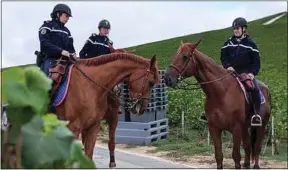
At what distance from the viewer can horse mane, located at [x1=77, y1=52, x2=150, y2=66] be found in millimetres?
6906

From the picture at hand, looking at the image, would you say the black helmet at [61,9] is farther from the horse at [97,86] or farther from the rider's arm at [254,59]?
the rider's arm at [254,59]

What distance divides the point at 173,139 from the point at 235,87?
290 inches

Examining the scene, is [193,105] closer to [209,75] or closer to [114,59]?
[209,75]

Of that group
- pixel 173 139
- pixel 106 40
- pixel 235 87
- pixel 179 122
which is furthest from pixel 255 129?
pixel 179 122

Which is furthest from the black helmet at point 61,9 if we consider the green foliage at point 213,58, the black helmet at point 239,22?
the black helmet at point 239,22

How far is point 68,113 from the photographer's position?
6.43 meters

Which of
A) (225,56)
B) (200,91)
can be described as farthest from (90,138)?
(200,91)

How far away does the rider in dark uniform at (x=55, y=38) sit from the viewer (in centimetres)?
679

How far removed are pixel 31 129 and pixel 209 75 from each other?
6.43m

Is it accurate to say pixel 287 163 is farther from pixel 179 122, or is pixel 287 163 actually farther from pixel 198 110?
pixel 179 122

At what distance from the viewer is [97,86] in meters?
6.78

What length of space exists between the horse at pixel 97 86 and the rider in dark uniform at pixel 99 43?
5.08 ft

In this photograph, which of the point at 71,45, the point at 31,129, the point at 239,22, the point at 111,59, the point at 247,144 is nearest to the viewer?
the point at 31,129

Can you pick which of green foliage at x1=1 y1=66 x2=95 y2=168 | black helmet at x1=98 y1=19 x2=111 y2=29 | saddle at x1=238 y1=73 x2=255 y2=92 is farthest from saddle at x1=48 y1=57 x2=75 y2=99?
green foliage at x1=1 y1=66 x2=95 y2=168
